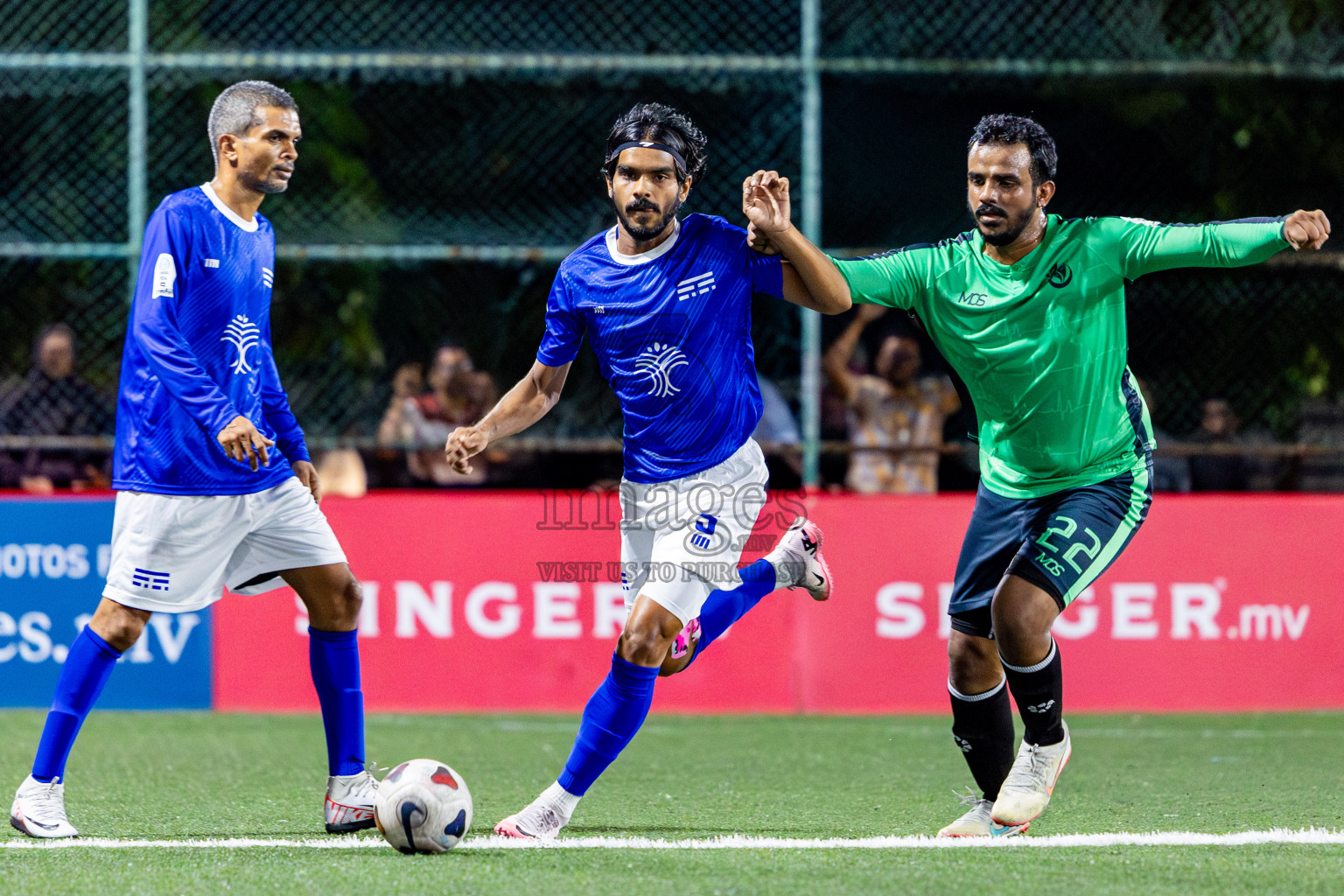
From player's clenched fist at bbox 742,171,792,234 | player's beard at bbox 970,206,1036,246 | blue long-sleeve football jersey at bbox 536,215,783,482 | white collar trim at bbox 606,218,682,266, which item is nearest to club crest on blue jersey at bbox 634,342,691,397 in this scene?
blue long-sleeve football jersey at bbox 536,215,783,482

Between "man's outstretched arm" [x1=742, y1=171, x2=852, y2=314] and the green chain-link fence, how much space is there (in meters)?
3.98

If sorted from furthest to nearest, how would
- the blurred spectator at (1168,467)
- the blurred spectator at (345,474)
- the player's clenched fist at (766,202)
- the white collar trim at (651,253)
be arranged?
the blurred spectator at (345,474), the blurred spectator at (1168,467), the white collar trim at (651,253), the player's clenched fist at (766,202)

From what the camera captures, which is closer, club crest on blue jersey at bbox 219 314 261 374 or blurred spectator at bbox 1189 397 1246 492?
club crest on blue jersey at bbox 219 314 261 374

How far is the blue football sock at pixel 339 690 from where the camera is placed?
207 inches

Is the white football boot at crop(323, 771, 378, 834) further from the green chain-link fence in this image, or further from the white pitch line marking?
the green chain-link fence

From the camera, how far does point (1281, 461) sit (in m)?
9.35

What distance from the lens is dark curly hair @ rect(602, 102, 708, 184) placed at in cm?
505

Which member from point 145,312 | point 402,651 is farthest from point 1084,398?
point 402,651

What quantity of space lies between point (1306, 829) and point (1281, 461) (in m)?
4.70

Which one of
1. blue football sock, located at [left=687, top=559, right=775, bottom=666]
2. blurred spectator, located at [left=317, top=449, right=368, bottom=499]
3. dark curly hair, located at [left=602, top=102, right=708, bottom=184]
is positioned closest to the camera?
dark curly hair, located at [left=602, top=102, right=708, bottom=184]

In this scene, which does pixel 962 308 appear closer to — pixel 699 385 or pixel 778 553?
pixel 699 385

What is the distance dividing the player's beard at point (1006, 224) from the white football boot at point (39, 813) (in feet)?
10.6

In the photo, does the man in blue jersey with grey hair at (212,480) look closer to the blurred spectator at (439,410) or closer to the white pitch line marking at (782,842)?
the white pitch line marking at (782,842)

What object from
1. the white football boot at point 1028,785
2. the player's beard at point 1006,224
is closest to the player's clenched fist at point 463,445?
the player's beard at point 1006,224
